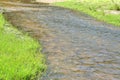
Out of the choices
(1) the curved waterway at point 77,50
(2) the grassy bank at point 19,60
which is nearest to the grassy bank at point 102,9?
(1) the curved waterway at point 77,50

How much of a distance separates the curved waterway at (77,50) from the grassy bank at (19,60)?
1.58ft

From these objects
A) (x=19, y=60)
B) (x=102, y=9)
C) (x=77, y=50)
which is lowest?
(x=102, y=9)

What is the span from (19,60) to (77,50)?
485 cm

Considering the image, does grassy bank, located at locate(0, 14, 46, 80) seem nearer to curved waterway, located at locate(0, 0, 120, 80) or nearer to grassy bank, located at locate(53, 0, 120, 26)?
curved waterway, located at locate(0, 0, 120, 80)

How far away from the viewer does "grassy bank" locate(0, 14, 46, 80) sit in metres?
11.1

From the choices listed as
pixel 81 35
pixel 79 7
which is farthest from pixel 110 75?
pixel 79 7

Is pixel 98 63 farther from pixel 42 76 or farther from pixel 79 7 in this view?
pixel 79 7

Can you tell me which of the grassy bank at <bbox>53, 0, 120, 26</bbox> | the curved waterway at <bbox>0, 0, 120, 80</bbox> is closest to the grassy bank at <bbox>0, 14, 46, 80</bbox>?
the curved waterway at <bbox>0, 0, 120, 80</bbox>

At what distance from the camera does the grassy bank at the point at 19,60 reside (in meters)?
11.1

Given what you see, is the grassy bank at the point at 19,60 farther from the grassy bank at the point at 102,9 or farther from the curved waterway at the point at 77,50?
the grassy bank at the point at 102,9

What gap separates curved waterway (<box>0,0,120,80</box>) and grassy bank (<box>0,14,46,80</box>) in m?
0.48

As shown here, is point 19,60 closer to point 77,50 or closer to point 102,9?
point 77,50

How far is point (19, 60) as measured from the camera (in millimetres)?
12898

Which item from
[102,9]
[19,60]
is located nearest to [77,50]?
[19,60]
